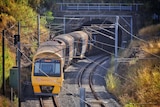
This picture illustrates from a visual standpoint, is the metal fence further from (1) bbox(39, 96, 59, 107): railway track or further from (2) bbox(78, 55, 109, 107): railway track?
(1) bbox(39, 96, 59, 107): railway track

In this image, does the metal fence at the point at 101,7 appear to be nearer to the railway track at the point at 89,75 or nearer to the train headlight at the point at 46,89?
the railway track at the point at 89,75

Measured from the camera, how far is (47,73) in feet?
64.4

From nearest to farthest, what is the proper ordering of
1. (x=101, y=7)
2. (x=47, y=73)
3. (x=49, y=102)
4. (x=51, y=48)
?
1. (x=49, y=102)
2. (x=47, y=73)
3. (x=51, y=48)
4. (x=101, y=7)

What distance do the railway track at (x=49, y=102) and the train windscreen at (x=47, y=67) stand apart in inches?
47.6

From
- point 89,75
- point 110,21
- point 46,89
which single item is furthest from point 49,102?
point 110,21

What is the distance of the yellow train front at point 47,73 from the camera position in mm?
19578

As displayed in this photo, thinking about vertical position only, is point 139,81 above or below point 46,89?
above

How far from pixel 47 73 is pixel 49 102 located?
1.35m

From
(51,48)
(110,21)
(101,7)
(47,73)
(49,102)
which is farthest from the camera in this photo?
(110,21)

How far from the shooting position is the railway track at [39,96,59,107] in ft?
62.3

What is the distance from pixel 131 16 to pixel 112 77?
1263 cm

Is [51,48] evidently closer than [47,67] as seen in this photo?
No

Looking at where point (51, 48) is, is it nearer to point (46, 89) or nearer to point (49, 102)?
point (46, 89)

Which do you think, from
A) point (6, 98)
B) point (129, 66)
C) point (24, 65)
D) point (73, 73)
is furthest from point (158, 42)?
point (6, 98)
